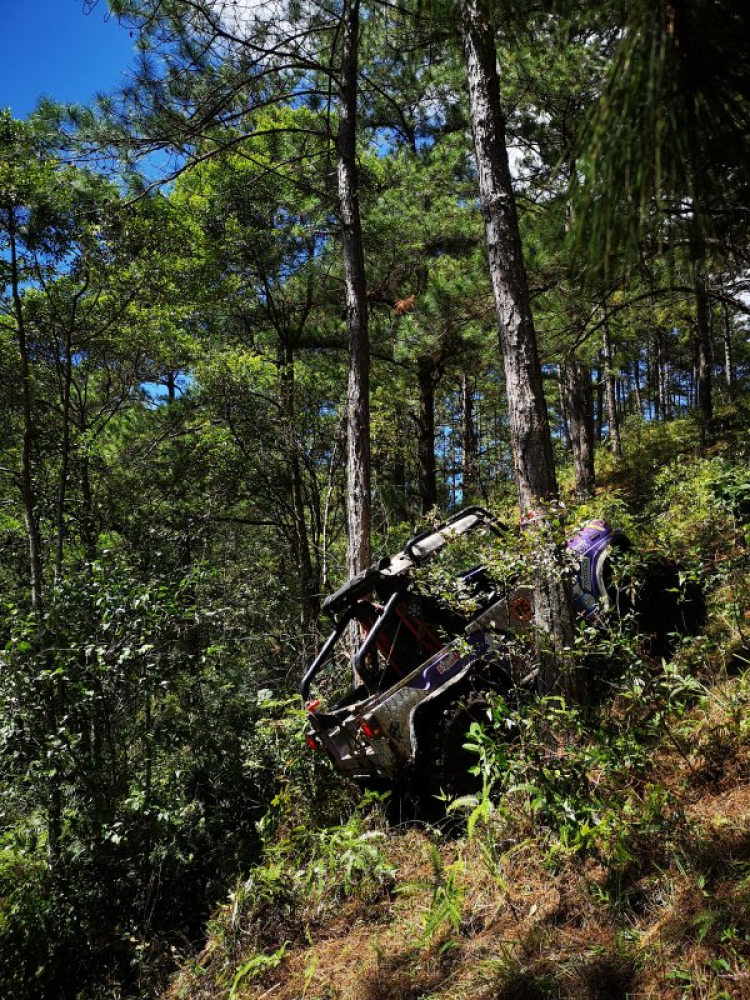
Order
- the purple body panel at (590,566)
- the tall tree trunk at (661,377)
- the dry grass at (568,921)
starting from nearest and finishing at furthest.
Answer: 1. the dry grass at (568,921)
2. the purple body panel at (590,566)
3. the tall tree trunk at (661,377)

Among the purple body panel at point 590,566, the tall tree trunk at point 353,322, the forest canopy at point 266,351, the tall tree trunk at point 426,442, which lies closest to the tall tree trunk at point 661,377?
the forest canopy at point 266,351

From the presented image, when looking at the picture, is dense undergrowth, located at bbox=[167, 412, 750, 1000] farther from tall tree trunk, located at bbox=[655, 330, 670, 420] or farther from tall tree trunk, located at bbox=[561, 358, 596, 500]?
tall tree trunk, located at bbox=[655, 330, 670, 420]

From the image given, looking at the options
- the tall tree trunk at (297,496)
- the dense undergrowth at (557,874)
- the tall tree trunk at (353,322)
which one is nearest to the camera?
the dense undergrowth at (557,874)

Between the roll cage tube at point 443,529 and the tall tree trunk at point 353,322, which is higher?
the tall tree trunk at point 353,322

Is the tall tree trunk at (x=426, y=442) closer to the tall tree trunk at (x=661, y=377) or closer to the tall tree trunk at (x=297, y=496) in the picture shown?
the tall tree trunk at (x=297, y=496)

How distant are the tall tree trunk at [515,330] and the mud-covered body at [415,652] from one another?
0.77 feet

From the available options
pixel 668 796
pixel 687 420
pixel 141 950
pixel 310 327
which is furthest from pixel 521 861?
pixel 687 420

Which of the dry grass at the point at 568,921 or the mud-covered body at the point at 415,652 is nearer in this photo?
the dry grass at the point at 568,921

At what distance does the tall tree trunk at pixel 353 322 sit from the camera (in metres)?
7.35

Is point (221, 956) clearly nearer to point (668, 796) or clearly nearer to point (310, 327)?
point (668, 796)

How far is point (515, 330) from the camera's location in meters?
4.55

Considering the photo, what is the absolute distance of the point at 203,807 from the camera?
5645mm

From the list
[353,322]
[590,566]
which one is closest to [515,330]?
[590,566]

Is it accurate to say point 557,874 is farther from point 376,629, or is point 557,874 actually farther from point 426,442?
point 426,442
